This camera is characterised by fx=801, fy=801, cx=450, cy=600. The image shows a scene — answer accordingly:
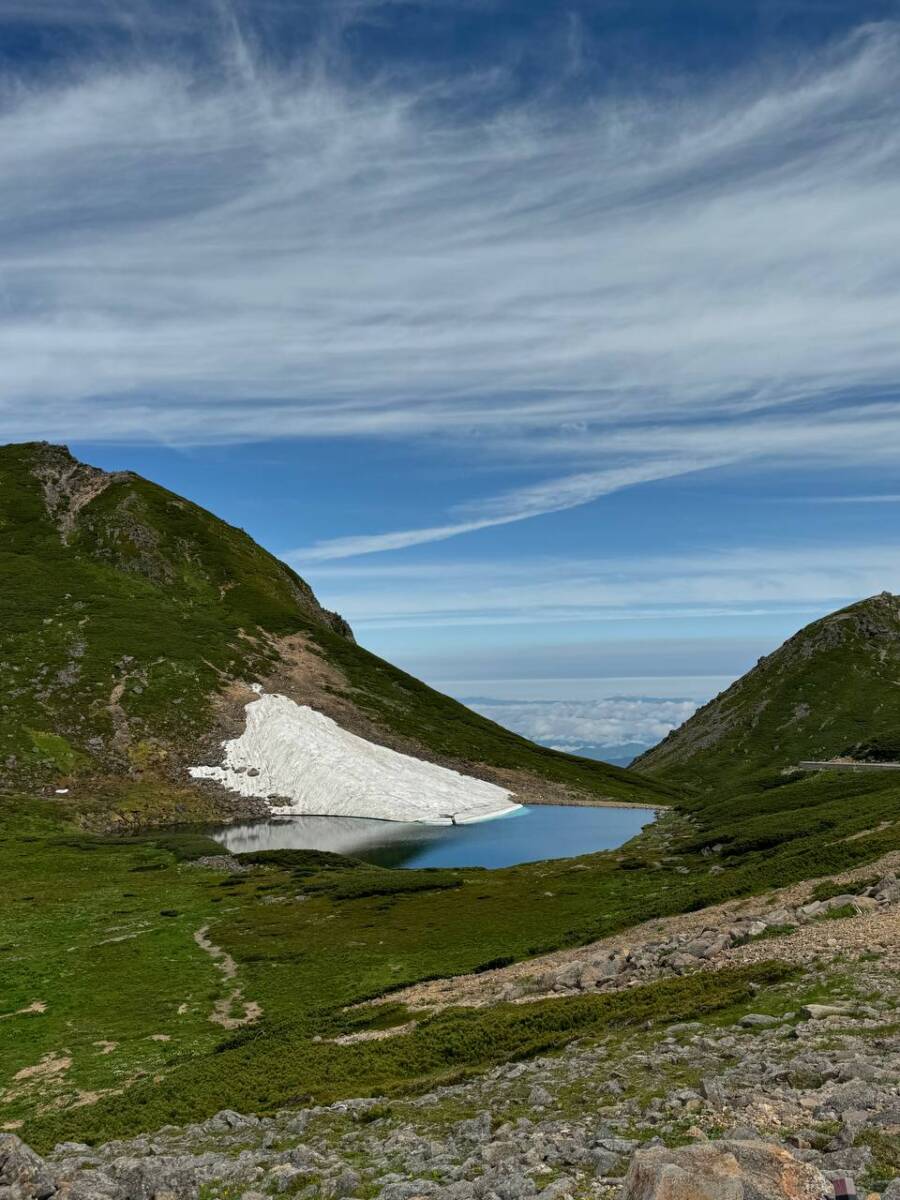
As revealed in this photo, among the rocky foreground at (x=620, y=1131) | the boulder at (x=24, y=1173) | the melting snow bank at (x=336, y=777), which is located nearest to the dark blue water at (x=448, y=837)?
the melting snow bank at (x=336, y=777)

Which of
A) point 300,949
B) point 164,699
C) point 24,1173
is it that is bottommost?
point 300,949

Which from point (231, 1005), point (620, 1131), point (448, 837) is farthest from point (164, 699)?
point (620, 1131)

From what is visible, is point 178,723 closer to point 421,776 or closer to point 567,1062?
point 421,776

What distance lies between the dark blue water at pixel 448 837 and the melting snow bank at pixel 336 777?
13.9 feet

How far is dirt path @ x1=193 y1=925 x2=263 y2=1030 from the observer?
40.0 metres

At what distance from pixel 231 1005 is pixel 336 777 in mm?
99510

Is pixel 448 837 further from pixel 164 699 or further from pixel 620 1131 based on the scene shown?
pixel 620 1131

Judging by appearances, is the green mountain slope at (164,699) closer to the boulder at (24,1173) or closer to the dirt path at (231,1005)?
the dirt path at (231,1005)

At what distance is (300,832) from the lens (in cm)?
12156

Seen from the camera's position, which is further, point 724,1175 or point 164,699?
point 164,699

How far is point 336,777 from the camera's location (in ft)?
465

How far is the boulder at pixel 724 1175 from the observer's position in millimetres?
11227

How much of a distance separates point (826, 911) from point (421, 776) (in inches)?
4724

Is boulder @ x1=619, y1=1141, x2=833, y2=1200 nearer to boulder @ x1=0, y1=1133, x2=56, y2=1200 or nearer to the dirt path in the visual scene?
boulder @ x1=0, y1=1133, x2=56, y2=1200
